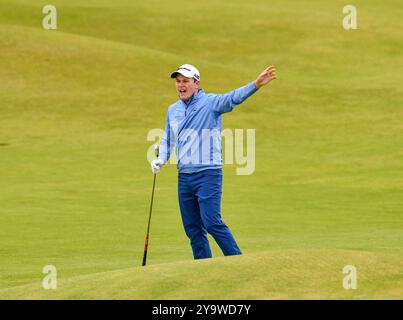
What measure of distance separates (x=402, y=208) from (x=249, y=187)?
4.09m

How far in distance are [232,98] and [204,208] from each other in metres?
1.08

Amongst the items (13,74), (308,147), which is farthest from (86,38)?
(308,147)

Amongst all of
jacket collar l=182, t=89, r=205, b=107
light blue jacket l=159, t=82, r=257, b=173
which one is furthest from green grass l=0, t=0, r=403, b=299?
jacket collar l=182, t=89, r=205, b=107

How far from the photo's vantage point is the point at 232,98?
37.1 ft

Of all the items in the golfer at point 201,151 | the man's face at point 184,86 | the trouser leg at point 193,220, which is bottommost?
the trouser leg at point 193,220

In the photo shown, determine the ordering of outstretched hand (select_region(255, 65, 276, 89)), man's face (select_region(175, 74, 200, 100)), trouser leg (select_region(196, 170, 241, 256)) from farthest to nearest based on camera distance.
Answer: man's face (select_region(175, 74, 200, 100)), trouser leg (select_region(196, 170, 241, 256)), outstretched hand (select_region(255, 65, 276, 89))

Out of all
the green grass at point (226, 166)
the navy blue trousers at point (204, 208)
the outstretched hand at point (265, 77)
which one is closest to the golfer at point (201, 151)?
the navy blue trousers at point (204, 208)

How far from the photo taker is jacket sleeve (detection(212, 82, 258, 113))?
441 inches

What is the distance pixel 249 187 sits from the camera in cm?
2331

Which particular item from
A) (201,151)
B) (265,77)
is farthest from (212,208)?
(265,77)

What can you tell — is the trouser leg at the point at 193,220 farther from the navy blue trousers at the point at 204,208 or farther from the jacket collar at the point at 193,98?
the jacket collar at the point at 193,98

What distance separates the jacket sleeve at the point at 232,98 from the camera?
1120cm

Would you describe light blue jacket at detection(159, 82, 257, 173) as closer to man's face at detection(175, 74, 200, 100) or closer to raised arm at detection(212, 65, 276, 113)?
raised arm at detection(212, 65, 276, 113)
